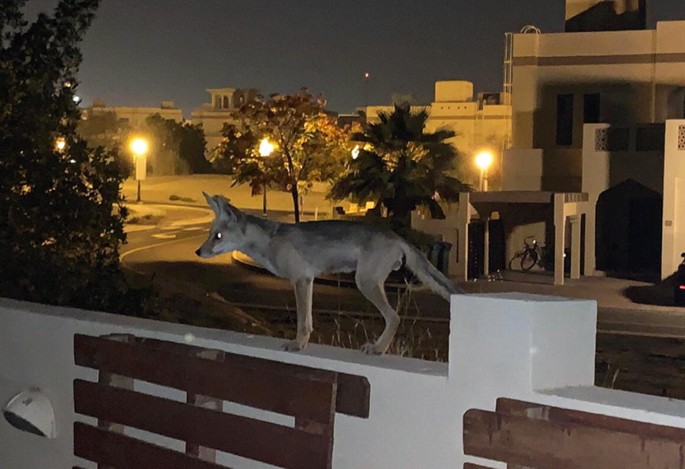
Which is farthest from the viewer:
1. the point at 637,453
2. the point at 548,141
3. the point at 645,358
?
the point at 548,141

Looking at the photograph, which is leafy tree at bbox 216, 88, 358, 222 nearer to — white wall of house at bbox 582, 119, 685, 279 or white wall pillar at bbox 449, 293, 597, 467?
white wall of house at bbox 582, 119, 685, 279

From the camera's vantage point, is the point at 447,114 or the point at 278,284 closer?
the point at 278,284

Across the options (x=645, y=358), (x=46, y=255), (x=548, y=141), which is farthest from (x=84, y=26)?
(x=548, y=141)

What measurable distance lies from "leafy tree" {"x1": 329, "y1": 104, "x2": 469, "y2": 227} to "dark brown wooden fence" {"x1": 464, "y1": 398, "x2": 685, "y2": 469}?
2583 centimetres

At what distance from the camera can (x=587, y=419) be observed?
3.65 meters

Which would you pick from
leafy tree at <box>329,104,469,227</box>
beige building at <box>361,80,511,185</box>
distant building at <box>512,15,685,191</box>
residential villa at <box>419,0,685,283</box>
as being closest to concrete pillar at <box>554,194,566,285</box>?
residential villa at <box>419,0,685,283</box>

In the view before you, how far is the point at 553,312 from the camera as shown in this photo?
3.99m

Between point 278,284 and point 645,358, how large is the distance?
11.4m

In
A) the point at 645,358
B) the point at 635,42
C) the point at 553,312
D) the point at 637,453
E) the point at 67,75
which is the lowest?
the point at 645,358

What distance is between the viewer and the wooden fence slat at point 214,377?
4641mm

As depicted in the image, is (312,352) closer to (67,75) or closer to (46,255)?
(46,255)

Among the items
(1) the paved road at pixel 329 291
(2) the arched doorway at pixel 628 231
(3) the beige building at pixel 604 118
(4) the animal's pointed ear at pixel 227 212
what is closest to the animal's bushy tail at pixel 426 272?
(4) the animal's pointed ear at pixel 227 212

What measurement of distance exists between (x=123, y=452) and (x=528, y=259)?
26305 mm

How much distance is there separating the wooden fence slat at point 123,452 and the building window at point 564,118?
29.0 meters
